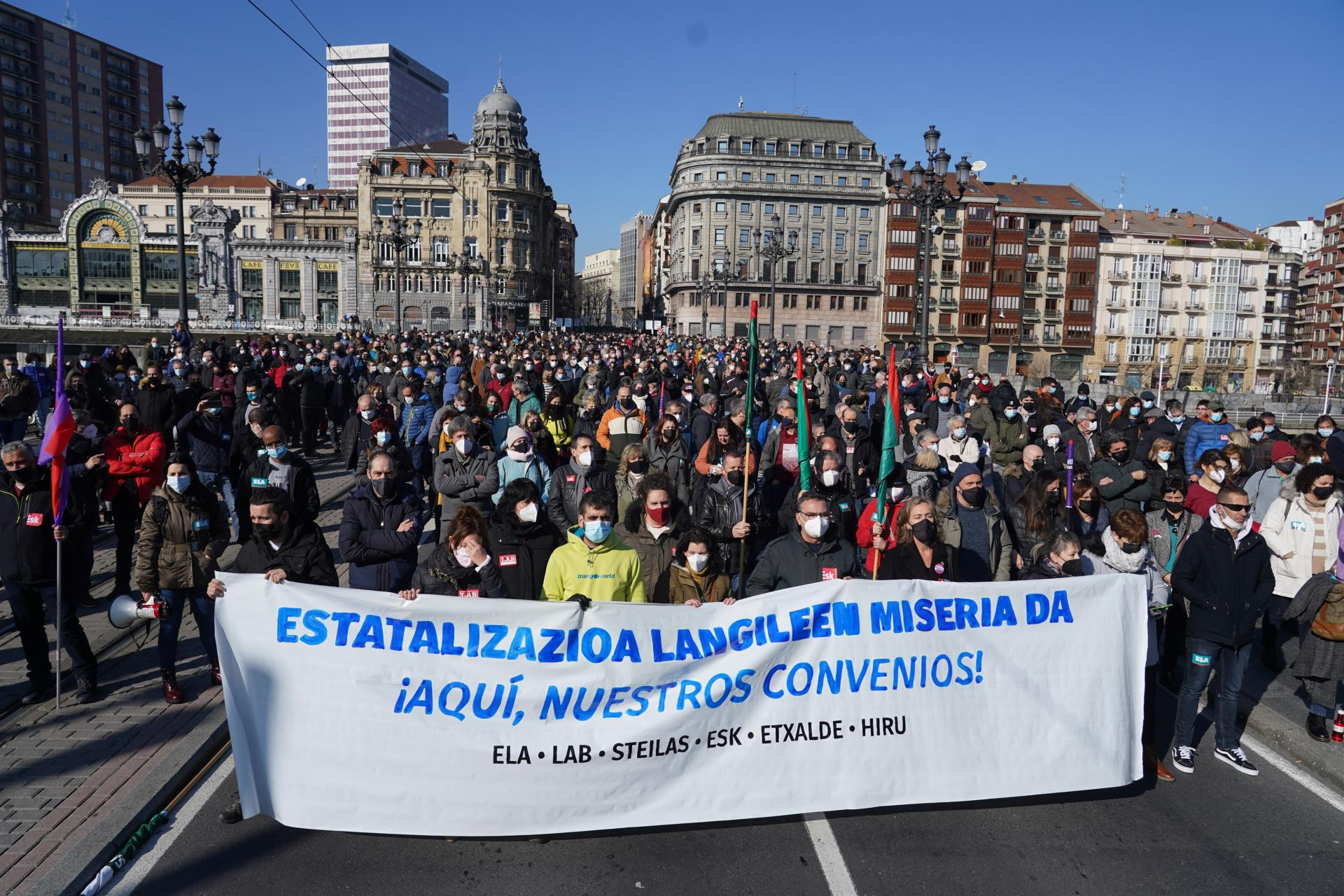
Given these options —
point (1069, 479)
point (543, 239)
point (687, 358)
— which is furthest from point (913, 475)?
point (543, 239)

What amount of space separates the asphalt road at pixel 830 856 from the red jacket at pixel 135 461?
4.72 meters

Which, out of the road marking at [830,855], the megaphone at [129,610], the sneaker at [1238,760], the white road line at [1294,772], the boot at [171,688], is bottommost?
the white road line at [1294,772]

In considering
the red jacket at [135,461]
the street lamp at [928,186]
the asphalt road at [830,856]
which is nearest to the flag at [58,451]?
the asphalt road at [830,856]

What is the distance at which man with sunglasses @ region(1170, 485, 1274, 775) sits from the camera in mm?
5828

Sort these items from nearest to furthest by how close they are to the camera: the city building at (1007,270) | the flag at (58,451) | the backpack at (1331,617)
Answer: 1. the backpack at (1331,617)
2. the flag at (58,451)
3. the city building at (1007,270)

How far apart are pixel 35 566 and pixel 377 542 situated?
2.16 m

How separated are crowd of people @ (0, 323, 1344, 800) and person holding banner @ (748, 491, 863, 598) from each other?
17 mm

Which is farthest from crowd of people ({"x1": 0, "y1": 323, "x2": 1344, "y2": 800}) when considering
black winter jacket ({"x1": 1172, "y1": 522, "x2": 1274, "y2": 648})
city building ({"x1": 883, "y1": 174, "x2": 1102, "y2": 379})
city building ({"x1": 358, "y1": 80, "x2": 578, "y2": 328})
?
city building ({"x1": 358, "y1": 80, "x2": 578, "y2": 328})

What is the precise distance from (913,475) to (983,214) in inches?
3291

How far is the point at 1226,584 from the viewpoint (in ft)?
19.1

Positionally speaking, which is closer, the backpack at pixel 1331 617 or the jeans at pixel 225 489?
the backpack at pixel 1331 617

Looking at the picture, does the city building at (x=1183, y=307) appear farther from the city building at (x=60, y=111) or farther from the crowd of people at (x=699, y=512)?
the city building at (x=60, y=111)

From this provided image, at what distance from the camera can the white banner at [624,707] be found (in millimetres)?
4816

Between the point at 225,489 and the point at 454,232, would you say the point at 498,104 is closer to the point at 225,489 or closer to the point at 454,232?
the point at 454,232
